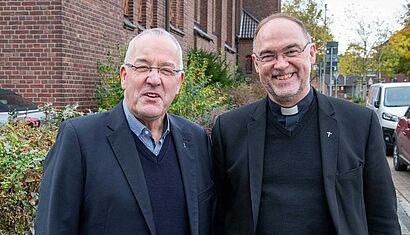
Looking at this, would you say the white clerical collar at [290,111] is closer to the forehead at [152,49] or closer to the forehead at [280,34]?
the forehead at [280,34]

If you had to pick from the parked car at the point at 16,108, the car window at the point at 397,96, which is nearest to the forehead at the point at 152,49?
the parked car at the point at 16,108

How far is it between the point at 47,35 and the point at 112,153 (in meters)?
7.00

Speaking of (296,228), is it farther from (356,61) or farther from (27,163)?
(356,61)

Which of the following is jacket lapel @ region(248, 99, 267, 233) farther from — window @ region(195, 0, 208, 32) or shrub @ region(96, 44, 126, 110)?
window @ region(195, 0, 208, 32)

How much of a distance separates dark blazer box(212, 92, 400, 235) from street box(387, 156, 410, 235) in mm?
4606

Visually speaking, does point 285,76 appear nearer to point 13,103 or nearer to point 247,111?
point 247,111

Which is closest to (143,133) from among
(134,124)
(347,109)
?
(134,124)

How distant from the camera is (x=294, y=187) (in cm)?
278

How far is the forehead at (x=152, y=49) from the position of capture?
2.67 m

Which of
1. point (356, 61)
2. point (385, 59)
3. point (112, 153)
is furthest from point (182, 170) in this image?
point (385, 59)

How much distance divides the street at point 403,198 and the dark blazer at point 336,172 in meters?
4.61

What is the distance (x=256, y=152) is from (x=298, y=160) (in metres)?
0.21

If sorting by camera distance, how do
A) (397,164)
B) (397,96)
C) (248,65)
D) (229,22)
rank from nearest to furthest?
(397,164) → (397,96) → (229,22) → (248,65)

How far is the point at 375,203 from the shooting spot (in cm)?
Result: 288
